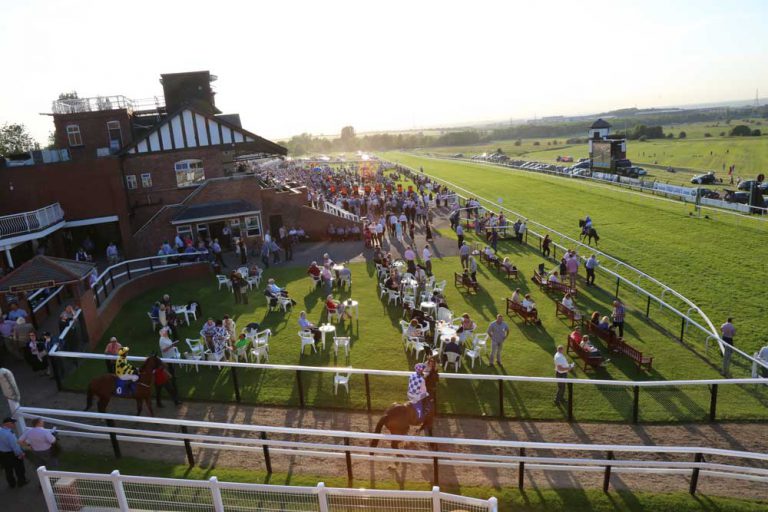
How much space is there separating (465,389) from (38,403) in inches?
371

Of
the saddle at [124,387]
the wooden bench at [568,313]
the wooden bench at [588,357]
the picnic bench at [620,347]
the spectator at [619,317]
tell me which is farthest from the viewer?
the wooden bench at [568,313]

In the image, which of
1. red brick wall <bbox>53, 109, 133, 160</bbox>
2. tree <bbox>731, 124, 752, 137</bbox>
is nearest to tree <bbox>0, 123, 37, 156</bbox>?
red brick wall <bbox>53, 109, 133, 160</bbox>

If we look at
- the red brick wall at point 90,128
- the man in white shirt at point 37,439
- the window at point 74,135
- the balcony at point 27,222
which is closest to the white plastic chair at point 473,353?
the man in white shirt at point 37,439

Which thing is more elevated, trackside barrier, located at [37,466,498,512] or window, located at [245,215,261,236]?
window, located at [245,215,261,236]

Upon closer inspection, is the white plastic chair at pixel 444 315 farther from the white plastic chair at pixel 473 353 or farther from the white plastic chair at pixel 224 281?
the white plastic chair at pixel 224 281

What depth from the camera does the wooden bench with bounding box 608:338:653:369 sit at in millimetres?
12797

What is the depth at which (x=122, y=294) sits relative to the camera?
18.7 meters

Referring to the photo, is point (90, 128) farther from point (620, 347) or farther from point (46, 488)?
point (620, 347)

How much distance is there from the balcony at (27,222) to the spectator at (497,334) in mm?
17926

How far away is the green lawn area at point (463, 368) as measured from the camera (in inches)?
437

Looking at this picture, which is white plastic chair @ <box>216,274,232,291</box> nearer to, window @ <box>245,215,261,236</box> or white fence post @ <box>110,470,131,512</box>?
window @ <box>245,215,261,236</box>

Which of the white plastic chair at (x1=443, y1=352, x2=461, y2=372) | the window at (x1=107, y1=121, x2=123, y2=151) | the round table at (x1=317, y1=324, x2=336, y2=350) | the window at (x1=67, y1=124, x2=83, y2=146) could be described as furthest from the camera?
the window at (x1=107, y1=121, x2=123, y2=151)

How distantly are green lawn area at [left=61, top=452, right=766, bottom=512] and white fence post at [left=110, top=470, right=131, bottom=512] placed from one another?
6.26ft

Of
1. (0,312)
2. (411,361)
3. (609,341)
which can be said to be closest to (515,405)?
(411,361)
